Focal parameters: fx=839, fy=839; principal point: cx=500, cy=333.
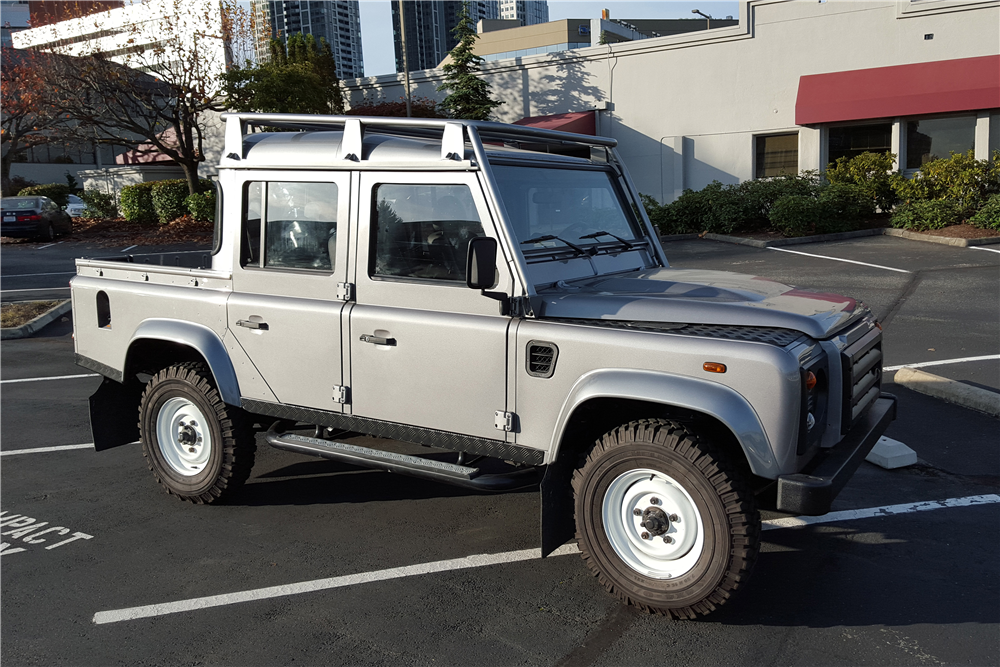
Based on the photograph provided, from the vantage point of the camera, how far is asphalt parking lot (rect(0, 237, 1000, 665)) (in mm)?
3826

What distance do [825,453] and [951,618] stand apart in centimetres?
94

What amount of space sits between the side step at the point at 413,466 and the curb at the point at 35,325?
29.3ft

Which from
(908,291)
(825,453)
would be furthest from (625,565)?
(908,291)

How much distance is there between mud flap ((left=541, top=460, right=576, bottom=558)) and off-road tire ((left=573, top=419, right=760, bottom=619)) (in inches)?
3.8

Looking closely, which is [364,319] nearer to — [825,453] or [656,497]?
[656,497]

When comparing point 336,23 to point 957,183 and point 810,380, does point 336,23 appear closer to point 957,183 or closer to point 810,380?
point 957,183

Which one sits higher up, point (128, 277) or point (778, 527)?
point (128, 277)

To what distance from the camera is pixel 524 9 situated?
108m

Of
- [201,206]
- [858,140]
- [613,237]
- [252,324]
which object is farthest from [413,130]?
[201,206]

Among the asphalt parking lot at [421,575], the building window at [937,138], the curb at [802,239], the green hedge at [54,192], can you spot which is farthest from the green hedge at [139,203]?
the asphalt parking lot at [421,575]

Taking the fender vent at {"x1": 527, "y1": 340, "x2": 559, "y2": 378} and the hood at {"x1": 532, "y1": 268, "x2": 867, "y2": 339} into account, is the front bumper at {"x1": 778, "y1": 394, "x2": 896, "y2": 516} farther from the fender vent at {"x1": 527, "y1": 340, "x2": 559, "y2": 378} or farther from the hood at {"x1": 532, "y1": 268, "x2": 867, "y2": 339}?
the fender vent at {"x1": 527, "y1": 340, "x2": 559, "y2": 378}

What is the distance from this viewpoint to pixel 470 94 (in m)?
28.7

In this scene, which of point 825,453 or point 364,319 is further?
point 364,319

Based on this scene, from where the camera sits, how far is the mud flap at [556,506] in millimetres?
4152
